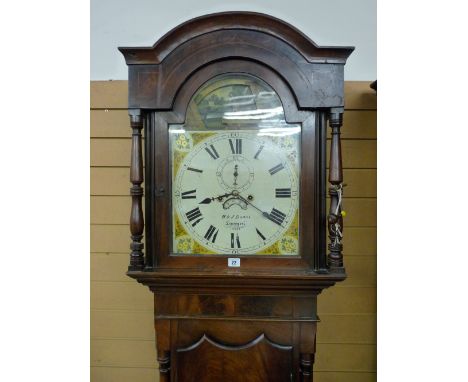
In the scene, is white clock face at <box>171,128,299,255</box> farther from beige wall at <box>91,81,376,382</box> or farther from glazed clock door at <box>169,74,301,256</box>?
beige wall at <box>91,81,376,382</box>

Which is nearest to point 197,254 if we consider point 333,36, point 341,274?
point 341,274

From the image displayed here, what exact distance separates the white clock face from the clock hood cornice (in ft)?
0.77

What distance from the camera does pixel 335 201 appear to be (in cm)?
108

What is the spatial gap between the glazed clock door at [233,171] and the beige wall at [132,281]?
0.43 m

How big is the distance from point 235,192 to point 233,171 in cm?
7

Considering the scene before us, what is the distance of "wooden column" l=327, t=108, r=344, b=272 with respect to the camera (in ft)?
3.51

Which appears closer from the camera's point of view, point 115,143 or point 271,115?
point 271,115

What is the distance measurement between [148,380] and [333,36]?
1556mm

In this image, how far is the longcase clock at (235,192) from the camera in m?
1.08

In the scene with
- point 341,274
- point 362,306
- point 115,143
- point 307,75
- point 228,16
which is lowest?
point 362,306

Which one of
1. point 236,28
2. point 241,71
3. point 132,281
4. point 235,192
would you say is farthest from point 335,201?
point 132,281

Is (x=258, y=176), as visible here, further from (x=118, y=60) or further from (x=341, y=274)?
(x=118, y=60)

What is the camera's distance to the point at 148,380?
1.48m

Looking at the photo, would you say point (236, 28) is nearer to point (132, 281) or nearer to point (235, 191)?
point (235, 191)
